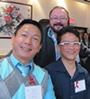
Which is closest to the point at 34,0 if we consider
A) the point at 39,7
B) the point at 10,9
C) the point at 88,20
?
the point at 39,7

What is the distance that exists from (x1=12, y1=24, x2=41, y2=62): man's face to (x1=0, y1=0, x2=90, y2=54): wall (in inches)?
112

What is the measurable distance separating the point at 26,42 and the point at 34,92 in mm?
358

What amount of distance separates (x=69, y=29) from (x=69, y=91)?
1.89 ft

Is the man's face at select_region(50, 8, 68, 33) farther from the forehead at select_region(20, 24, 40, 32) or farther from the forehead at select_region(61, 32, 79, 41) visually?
the forehead at select_region(20, 24, 40, 32)

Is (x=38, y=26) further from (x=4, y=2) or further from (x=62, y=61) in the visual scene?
(x=4, y=2)

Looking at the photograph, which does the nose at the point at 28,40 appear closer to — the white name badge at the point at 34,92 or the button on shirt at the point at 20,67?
the button on shirt at the point at 20,67

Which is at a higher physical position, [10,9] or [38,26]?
[10,9]

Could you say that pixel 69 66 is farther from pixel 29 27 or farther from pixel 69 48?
pixel 29 27

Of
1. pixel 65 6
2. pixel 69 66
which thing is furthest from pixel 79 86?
pixel 65 6

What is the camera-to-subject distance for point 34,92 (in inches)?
40.5

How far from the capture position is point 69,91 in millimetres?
1307

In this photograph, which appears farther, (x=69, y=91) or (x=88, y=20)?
(x=88, y=20)

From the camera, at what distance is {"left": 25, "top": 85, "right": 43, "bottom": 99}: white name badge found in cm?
99

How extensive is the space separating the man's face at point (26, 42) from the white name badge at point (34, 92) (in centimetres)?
20
